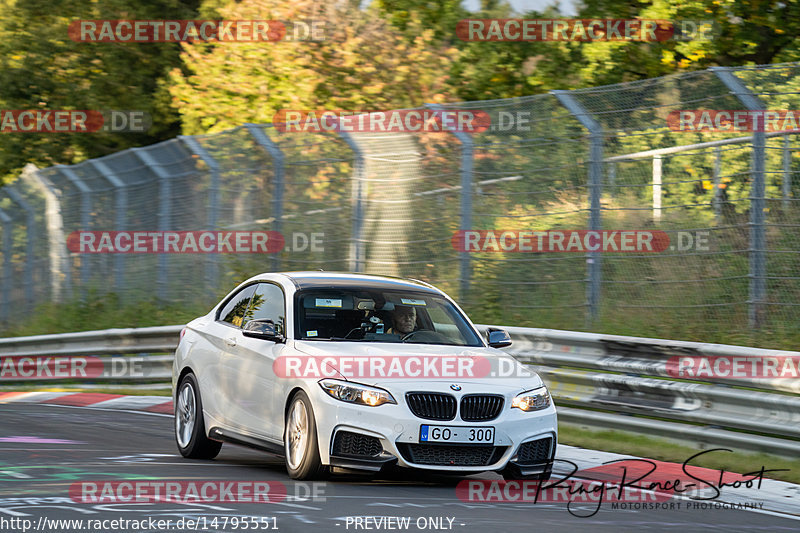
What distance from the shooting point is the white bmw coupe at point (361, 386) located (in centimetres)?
861

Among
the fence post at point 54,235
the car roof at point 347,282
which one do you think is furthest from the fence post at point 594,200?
the fence post at point 54,235

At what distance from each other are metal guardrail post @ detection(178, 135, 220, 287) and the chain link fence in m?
0.03

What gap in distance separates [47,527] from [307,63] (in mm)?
21456

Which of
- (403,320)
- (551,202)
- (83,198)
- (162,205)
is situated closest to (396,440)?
(403,320)

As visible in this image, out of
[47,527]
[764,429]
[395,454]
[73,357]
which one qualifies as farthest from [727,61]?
[47,527]

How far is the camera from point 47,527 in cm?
674

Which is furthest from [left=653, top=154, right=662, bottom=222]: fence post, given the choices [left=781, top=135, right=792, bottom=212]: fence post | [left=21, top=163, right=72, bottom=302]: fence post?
[left=21, top=163, right=72, bottom=302]: fence post

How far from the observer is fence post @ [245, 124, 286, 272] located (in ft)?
60.7

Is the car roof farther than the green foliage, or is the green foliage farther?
the green foliage

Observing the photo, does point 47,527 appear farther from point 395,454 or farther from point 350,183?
point 350,183

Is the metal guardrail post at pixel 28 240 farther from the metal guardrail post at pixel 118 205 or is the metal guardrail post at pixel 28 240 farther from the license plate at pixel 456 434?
the license plate at pixel 456 434

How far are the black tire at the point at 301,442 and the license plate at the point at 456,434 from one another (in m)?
0.71

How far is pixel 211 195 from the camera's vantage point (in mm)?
20203

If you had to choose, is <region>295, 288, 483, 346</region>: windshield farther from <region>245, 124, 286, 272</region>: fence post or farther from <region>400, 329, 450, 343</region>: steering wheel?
<region>245, 124, 286, 272</region>: fence post
